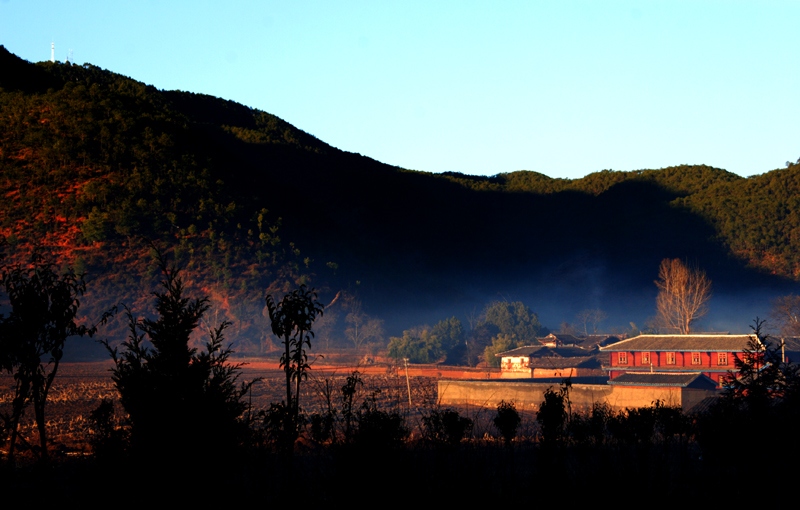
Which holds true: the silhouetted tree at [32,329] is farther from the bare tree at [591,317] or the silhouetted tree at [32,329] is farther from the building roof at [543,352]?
the bare tree at [591,317]

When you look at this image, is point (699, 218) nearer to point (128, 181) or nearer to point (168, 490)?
point (128, 181)

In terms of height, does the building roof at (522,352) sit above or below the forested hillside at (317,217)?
below

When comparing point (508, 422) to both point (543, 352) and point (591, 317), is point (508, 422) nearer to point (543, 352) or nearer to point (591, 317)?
point (543, 352)

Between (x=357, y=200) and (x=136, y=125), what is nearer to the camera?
(x=136, y=125)

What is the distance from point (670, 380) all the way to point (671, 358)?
11568mm

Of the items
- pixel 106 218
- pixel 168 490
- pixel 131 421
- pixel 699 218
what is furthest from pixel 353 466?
pixel 699 218

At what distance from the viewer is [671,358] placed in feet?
189

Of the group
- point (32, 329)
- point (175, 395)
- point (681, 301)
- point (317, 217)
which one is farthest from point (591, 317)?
point (175, 395)

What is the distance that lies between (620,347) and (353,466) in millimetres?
50741

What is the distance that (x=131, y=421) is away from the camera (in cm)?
1212

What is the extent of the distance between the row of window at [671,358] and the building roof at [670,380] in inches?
228

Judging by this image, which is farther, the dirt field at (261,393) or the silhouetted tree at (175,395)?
the dirt field at (261,393)

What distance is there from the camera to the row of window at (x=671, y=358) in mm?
55356

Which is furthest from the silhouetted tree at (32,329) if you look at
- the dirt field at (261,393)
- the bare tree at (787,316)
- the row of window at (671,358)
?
the bare tree at (787,316)
